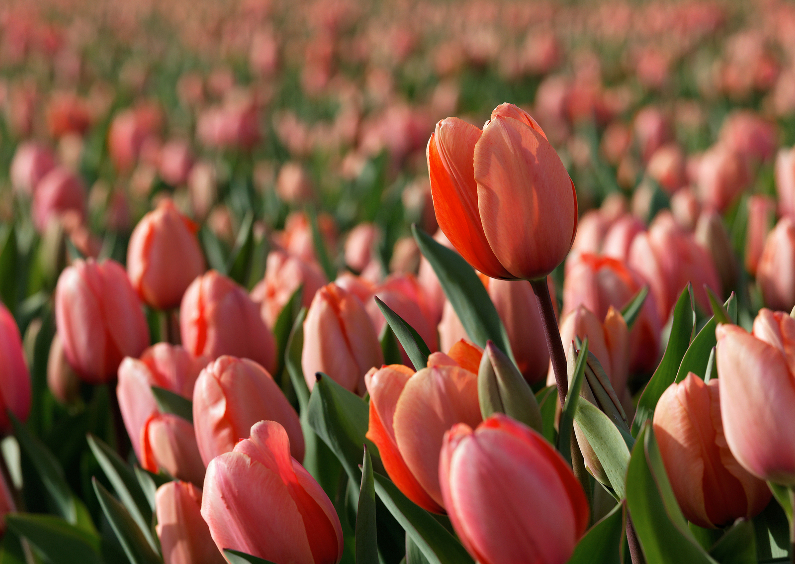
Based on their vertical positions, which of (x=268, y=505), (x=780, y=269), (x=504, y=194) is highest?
(x=504, y=194)

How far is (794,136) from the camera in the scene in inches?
78.5

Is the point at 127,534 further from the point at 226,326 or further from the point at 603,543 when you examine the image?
the point at 603,543

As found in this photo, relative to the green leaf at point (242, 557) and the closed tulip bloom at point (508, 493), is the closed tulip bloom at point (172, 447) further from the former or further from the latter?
the closed tulip bloom at point (508, 493)

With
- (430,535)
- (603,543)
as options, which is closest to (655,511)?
(603,543)

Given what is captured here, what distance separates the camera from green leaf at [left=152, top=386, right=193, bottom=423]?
673 mm

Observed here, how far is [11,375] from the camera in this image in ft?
2.45

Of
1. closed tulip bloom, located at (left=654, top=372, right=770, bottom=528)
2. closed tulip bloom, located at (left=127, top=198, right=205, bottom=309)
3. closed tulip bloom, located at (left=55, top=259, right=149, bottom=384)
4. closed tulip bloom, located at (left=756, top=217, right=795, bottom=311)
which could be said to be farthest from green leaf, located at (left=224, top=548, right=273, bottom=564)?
closed tulip bloom, located at (left=756, top=217, right=795, bottom=311)

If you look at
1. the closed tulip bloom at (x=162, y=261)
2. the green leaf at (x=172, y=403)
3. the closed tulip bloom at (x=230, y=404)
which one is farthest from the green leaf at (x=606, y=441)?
the closed tulip bloom at (x=162, y=261)

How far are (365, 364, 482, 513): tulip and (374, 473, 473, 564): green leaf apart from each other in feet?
0.06

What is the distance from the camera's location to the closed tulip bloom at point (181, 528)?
0.57 m

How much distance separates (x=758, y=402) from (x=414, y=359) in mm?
219

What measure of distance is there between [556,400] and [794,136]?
177 cm

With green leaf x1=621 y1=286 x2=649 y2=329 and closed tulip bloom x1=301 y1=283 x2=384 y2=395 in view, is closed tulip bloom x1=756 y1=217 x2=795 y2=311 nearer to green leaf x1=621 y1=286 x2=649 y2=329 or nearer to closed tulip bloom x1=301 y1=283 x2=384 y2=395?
green leaf x1=621 y1=286 x2=649 y2=329

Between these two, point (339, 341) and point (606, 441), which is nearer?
point (606, 441)
